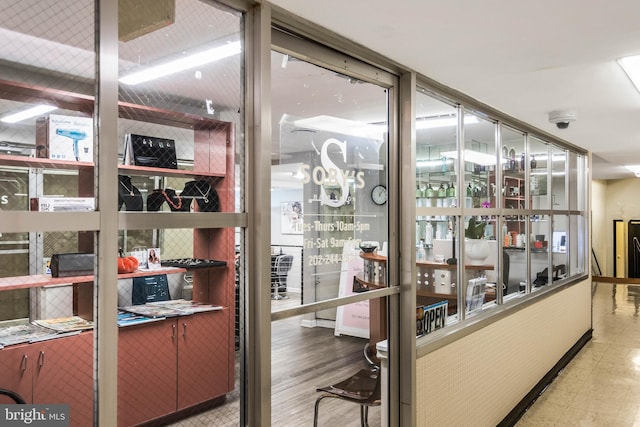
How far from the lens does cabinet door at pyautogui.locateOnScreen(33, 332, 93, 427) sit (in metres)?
1.52

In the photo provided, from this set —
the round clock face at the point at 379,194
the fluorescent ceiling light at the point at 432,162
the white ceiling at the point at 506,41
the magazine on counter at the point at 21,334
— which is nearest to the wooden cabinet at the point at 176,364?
the magazine on counter at the point at 21,334

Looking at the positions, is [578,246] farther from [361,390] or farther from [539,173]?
[361,390]

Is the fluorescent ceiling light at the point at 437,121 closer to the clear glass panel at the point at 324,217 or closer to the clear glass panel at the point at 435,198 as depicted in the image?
the clear glass panel at the point at 435,198

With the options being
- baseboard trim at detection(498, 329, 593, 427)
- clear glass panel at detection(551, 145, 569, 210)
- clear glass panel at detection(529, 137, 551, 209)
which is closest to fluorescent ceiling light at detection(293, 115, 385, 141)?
baseboard trim at detection(498, 329, 593, 427)

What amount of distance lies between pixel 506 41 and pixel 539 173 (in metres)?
3.15

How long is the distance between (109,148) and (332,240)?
1258 mm

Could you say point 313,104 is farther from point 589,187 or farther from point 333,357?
point 589,187

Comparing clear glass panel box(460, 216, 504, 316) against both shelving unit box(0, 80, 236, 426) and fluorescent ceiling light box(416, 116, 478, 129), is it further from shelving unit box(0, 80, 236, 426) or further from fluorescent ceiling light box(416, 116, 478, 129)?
shelving unit box(0, 80, 236, 426)

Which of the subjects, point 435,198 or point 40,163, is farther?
point 435,198

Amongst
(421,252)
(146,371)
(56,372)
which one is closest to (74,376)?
(56,372)

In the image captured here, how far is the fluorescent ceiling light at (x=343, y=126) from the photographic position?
2.38 meters

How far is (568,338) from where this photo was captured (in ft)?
18.9

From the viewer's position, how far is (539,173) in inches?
203

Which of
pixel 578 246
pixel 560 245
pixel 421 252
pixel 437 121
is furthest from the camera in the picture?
pixel 578 246
